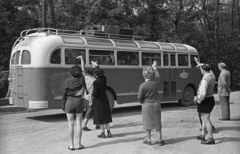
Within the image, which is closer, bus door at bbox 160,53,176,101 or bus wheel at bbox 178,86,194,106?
bus door at bbox 160,53,176,101

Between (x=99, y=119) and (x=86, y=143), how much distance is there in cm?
65

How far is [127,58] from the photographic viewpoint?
1297 cm

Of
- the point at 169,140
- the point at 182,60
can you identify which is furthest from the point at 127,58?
the point at 169,140

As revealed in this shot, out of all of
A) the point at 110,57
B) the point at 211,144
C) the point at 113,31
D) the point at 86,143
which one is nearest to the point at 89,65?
the point at 110,57

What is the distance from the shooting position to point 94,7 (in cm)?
2530

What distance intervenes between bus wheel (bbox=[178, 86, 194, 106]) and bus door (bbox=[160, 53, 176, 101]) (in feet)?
2.65

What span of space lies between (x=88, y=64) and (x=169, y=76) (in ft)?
15.2

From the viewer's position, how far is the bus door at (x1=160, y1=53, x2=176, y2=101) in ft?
47.6

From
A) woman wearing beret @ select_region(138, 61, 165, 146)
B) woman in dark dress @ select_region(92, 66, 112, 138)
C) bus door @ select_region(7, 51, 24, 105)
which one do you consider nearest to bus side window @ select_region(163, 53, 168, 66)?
bus door @ select_region(7, 51, 24, 105)

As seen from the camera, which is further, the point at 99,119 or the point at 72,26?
the point at 72,26

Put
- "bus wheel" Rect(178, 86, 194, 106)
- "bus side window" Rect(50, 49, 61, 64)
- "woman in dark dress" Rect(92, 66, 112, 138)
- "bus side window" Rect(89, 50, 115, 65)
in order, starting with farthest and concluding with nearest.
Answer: "bus wheel" Rect(178, 86, 194, 106), "bus side window" Rect(89, 50, 115, 65), "bus side window" Rect(50, 49, 61, 64), "woman in dark dress" Rect(92, 66, 112, 138)

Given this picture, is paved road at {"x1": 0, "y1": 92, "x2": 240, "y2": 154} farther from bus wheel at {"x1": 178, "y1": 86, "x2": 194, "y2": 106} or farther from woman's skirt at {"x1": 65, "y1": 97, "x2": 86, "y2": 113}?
bus wheel at {"x1": 178, "y1": 86, "x2": 194, "y2": 106}

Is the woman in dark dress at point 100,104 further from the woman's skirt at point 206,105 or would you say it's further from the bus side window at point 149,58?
the bus side window at point 149,58

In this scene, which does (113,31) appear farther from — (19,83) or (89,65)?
(19,83)
